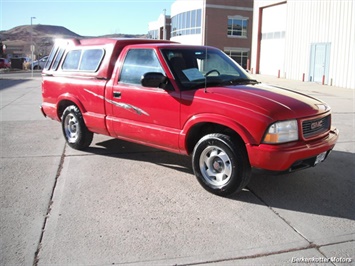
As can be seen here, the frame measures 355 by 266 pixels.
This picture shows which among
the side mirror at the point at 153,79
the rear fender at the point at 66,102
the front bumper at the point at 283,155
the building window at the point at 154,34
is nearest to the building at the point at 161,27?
the building window at the point at 154,34

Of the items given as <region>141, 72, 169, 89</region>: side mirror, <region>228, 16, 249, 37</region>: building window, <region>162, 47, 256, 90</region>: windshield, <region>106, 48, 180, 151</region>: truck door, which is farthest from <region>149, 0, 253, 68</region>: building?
<region>141, 72, 169, 89</region>: side mirror

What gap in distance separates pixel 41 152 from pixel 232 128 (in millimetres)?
3808

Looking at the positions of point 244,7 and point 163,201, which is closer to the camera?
point 163,201

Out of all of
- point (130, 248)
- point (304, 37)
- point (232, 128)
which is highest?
point (304, 37)

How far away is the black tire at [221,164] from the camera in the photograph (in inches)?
165

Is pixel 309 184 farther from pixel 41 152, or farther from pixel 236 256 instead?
pixel 41 152

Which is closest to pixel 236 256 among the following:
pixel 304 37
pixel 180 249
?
pixel 180 249

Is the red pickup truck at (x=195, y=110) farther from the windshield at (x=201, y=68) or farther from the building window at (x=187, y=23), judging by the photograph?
the building window at (x=187, y=23)

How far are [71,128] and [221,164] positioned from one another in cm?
323

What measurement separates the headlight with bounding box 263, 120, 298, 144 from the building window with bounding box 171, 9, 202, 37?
42.6 meters

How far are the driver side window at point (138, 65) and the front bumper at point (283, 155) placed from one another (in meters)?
1.80

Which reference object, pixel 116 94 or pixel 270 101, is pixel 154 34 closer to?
pixel 116 94

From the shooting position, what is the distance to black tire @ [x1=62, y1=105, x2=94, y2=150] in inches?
245

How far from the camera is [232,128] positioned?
416 centimetres
